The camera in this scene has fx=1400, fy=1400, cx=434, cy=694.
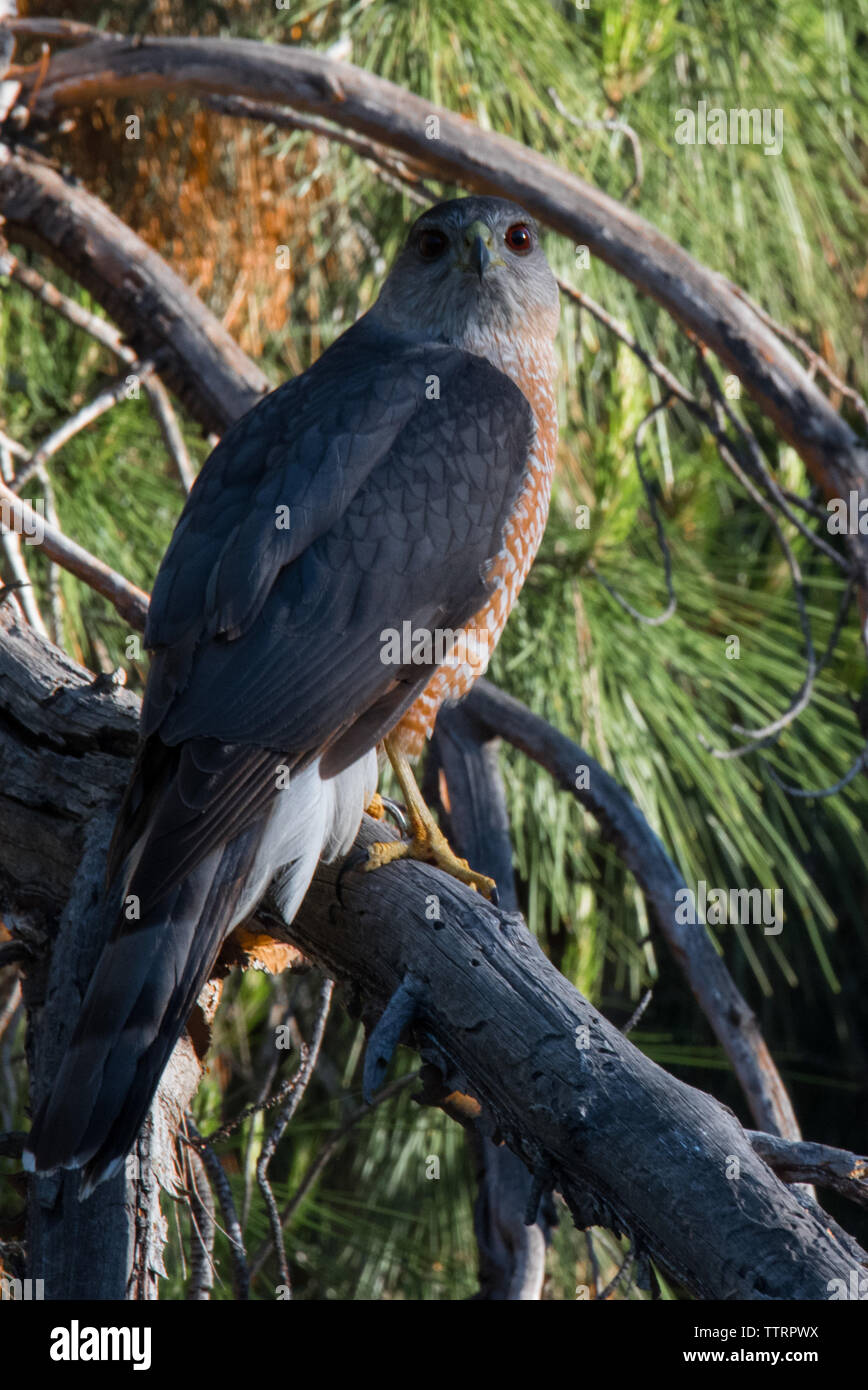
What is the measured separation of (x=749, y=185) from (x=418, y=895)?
9.21ft

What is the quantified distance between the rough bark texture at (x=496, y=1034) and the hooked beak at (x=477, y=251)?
1016 millimetres

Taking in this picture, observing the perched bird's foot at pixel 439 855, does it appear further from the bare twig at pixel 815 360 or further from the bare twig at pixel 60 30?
the bare twig at pixel 60 30

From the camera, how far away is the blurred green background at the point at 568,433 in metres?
3.36

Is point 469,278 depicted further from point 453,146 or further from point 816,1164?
point 816,1164

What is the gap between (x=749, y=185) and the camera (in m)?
3.95

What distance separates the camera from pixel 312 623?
2.05m

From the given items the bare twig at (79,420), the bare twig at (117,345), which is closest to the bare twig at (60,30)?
the bare twig at (117,345)

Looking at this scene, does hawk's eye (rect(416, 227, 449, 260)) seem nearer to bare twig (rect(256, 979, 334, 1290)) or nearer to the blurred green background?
the blurred green background

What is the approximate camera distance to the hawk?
1702mm

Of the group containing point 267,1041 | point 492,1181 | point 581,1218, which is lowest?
point 581,1218

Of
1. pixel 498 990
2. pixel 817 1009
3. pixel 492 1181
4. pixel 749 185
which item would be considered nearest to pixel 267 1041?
pixel 492 1181

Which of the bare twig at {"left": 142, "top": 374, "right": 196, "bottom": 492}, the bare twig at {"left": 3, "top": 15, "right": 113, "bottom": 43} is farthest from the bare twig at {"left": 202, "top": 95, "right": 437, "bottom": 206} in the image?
the bare twig at {"left": 142, "top": 374, "right": 196, "bottom": 492}

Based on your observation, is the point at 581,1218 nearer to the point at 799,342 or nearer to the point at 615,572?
the point at 799,342

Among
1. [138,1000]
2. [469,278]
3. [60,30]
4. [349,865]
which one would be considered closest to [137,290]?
[60,30]
